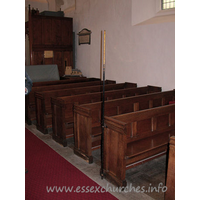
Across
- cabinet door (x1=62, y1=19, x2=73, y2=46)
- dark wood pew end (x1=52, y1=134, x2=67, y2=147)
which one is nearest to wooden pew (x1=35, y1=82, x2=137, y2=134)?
dark wood pew end (x1=52, y1=134, x2=67, y2=147)

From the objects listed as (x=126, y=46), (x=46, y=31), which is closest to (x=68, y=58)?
(x=46, y=31)

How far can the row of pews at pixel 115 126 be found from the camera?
10.5 feet

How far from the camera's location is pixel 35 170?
11.7 feet

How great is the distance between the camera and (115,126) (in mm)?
3125

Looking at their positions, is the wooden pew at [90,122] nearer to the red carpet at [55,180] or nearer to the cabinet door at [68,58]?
the red carpet at [55,180]

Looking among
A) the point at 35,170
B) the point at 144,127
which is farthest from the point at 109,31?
the point at 35,170

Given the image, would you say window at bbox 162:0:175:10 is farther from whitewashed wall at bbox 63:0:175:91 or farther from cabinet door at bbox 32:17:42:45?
cabinet door at bbox 32:17:42:45

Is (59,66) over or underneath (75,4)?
underneath

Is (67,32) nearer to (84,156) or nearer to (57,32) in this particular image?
(57,32)

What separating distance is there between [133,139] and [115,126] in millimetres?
449

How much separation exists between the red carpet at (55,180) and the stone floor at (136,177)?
0.11 meters
